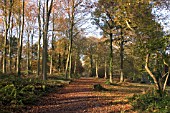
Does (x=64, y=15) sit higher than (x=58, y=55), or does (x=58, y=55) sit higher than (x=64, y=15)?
(x=64, y=15)

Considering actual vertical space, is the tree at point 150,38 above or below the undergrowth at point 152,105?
above

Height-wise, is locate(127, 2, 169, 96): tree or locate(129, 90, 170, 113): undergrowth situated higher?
locate(127, 2, 169, 96): tree

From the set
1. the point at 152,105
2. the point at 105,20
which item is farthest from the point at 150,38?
the point at 105,20

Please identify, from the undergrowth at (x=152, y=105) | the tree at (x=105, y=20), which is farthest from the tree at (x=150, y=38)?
the tree at (x=105, y=20)

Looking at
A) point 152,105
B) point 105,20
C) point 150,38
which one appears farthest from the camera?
point 105,20

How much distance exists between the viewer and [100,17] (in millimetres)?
24016

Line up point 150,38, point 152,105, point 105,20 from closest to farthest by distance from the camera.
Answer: point 152,105
point 150,38
point 105,20

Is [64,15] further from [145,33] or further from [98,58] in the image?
[98,58]

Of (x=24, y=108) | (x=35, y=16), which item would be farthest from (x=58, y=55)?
(x=24, y=108)

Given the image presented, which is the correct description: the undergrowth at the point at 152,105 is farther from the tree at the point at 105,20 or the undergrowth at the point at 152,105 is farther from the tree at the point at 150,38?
the tree at the point at 105,20

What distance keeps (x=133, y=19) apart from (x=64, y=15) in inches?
731

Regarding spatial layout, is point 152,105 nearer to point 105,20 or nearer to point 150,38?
point 150,38

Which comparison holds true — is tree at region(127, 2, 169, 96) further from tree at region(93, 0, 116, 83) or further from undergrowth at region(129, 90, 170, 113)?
tree at region(93, 0, 116, 83)

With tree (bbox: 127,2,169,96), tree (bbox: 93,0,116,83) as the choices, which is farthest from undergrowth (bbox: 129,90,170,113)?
tree (bbox: 93,0,116,83)
